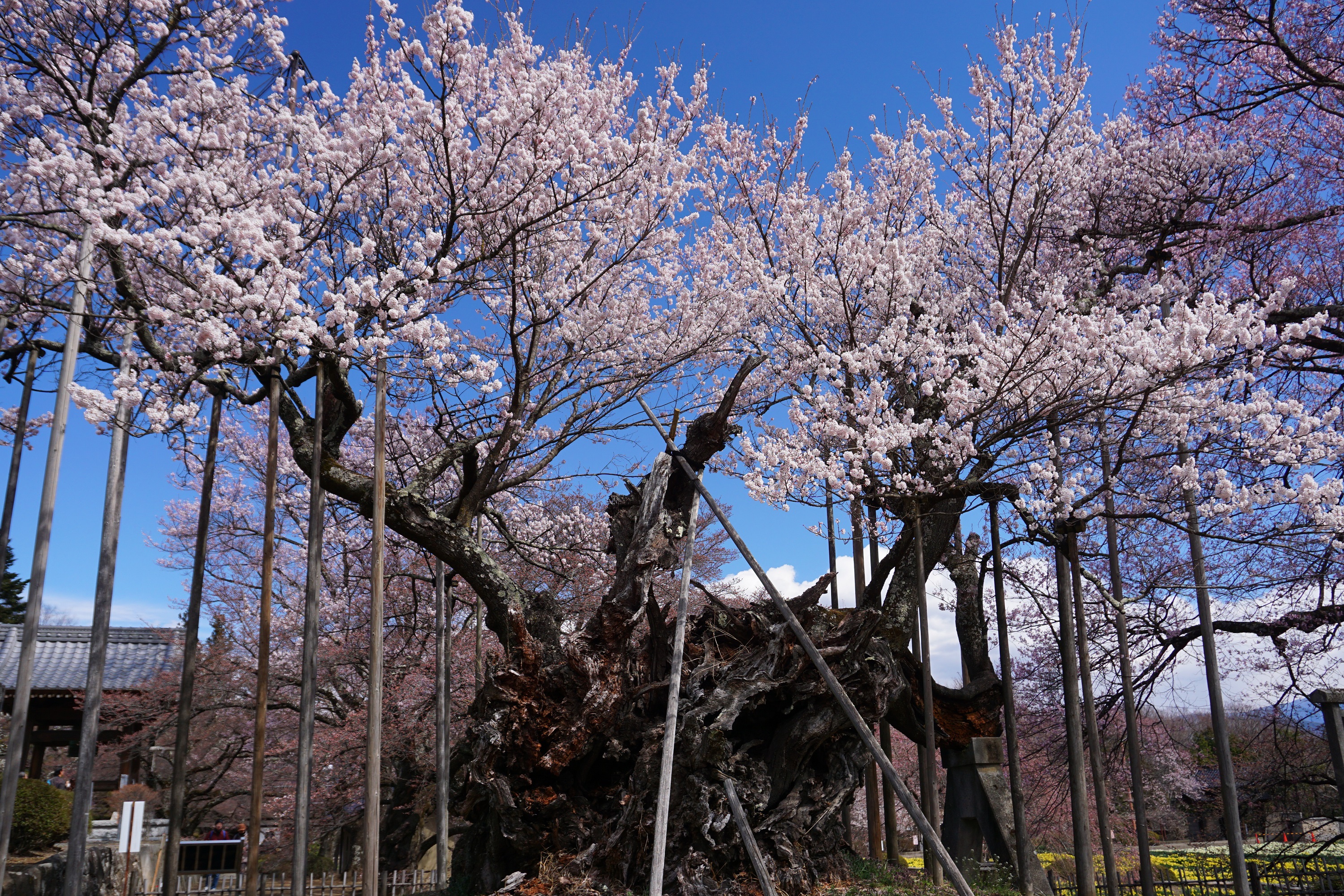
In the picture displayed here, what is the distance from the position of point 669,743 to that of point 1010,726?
4110 mm

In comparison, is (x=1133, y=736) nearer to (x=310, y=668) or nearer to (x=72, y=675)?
(x=310, y=668)

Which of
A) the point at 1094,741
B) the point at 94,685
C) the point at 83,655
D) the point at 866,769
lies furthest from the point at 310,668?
the point at 83,655

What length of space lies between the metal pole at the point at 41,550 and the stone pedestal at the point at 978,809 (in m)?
8.40

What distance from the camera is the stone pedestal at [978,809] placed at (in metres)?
8.64

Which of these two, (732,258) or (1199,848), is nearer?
(732,258)

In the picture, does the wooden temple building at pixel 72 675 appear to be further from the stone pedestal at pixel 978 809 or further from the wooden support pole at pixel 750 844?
the stone pedestal at pixel 978 809

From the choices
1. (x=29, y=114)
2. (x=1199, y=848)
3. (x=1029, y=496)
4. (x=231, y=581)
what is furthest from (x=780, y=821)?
(x=1199, y=848)

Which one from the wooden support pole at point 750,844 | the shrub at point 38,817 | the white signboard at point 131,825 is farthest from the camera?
the shrub at point 38,817

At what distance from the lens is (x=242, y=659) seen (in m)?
13.5

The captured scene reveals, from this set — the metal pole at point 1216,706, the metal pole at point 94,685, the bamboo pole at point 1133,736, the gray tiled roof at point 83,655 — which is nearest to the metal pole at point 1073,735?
the bamboo pole at point 1133,736

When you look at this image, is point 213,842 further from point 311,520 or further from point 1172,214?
point 1172,214

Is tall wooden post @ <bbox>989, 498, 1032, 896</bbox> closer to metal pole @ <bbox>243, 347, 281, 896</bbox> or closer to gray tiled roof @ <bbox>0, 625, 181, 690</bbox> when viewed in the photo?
metal pole @ <bbox>243, 347, 281, 896</bbox>

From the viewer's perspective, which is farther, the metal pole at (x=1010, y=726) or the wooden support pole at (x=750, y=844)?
the metal pole at (x=1010, y=726)

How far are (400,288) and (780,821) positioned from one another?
551 cm
